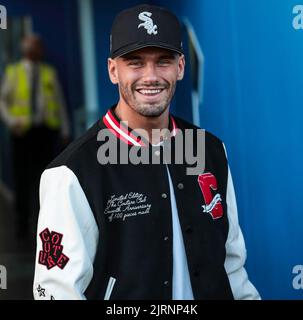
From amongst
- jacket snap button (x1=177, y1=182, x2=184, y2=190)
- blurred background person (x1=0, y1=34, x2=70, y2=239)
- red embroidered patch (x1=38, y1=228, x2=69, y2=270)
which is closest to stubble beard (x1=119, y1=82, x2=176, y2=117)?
jacket snap button (x1=177, y1=182, x2=184, y2=190)

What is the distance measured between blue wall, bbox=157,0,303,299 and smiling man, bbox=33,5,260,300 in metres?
0.64

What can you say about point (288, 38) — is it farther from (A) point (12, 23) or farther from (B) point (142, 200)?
(A) point (12, 23)

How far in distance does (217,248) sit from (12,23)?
6407 mm

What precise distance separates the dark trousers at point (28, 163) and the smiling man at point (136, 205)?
13.1 ft

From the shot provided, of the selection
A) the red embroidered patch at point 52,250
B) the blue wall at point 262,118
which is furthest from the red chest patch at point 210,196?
the blue wall at point 262,118

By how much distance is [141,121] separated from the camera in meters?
2.33

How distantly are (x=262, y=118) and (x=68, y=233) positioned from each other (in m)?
1.27

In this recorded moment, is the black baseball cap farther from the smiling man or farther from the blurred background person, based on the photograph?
the blurred background person

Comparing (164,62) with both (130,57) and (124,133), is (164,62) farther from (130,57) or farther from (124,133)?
(124,133)

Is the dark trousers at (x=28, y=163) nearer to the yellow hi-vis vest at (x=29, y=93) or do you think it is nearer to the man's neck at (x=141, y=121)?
the yellow hi-vis vest at (x=29, y=93)

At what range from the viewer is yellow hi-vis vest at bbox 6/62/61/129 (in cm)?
636

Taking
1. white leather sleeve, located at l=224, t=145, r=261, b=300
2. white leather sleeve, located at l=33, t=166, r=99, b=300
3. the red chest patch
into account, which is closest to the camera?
white leather sleeve, located at l=33, t=166, r=99, b=300

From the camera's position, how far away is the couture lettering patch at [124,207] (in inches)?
86.4

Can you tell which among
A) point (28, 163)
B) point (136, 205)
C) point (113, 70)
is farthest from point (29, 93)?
point (136, 205)
